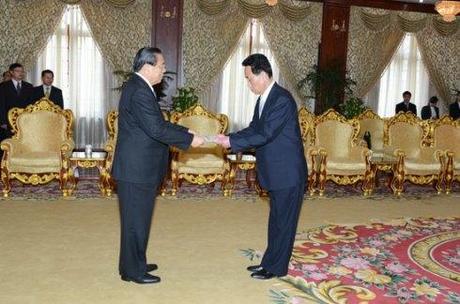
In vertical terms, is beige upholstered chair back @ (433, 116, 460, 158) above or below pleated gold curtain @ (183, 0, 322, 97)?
below

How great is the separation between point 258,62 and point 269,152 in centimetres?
62

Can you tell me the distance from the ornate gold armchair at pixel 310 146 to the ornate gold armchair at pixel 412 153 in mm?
1149

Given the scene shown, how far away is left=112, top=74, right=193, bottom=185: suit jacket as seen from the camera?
341cm

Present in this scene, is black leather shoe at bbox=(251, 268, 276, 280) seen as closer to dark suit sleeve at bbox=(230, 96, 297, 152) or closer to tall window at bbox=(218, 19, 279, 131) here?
dark suit sleeve at bbox=(230, 96, 297, 152)

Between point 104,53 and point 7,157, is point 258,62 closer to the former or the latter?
point 7,157

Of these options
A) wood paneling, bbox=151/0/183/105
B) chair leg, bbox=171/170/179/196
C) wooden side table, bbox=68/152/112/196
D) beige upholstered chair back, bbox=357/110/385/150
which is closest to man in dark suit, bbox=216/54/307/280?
chair leg, bbox=171/170/179/196

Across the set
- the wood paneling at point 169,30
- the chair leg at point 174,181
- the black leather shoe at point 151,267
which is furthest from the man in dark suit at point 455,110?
the black leather shoe at point 151,267

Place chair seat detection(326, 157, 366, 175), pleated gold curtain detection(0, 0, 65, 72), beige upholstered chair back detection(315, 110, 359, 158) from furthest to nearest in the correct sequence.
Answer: pleated gold curtain detection(0, 0, 65, 72), beige upholstered chair back detection(315, 110, 359, 158), chair seat detection(326, 157, 366, 175)

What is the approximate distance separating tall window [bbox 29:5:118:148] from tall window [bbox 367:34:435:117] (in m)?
5.71

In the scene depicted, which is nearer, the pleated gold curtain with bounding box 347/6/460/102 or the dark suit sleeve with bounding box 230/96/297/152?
the dark suit sleeve with bounding box 230/96/297/152

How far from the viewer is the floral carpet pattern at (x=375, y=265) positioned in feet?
11.8

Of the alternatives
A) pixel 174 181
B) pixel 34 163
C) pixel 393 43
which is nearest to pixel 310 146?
pixel 174 181

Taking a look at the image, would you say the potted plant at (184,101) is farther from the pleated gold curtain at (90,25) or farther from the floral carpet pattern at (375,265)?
the floral carpet pattern at (375,265)

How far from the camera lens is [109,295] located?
134 inches
